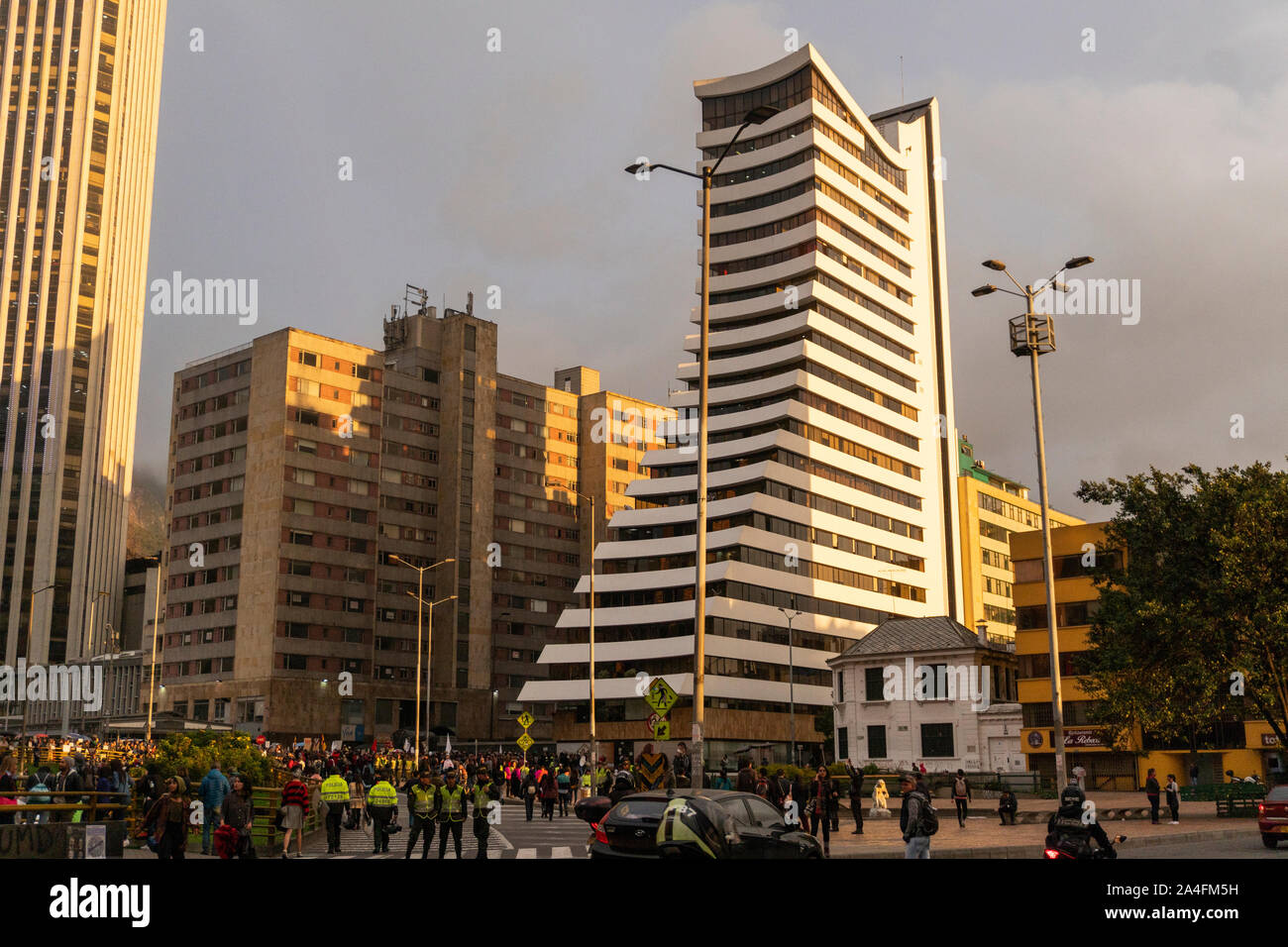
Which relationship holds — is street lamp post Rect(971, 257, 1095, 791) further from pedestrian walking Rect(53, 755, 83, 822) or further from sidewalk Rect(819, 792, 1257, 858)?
pedestrian walking Rect(53, 755, 83, 822)

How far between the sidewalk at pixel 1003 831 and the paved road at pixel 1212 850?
57 cm

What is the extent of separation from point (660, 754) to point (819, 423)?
243ft

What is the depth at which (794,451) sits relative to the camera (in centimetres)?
9431

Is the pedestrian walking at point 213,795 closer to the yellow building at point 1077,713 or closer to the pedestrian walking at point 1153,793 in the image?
the pedestrian walking at point 1153,793

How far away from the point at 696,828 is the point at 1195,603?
32.3m

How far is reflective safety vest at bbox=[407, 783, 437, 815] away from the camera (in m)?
22.0

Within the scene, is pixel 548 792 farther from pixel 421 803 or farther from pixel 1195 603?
pixel 1195 603

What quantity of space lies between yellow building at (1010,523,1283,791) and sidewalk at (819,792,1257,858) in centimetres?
1685

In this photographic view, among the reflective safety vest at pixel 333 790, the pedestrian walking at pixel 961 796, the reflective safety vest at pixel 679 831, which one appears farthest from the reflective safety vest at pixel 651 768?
the pedestrian walking at pixel 961 796

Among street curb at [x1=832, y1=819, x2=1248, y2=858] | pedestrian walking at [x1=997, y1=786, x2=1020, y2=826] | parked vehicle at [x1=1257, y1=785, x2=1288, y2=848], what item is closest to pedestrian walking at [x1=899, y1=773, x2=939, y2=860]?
street curb at [x1=832, y1=819, x2=1248, y2=858]

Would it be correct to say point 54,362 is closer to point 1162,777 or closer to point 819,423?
point 819,423

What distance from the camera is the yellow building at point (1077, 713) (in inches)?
2608
